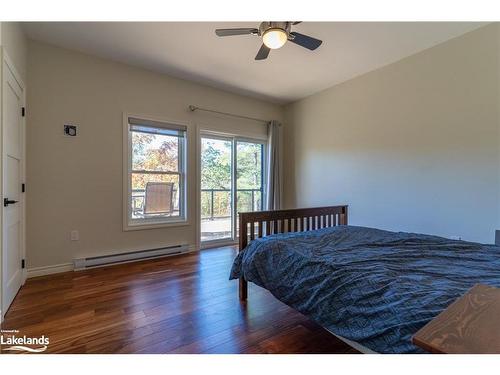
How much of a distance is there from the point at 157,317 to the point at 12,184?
1.78m

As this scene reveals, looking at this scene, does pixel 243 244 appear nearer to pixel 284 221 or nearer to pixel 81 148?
pixel 284 221

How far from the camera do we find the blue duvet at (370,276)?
Answer: 1117 millimetres

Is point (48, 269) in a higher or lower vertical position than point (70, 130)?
lower

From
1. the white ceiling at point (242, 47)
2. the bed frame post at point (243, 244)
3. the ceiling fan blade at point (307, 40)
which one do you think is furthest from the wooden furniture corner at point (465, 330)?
the white ceiling at point (242, 47)

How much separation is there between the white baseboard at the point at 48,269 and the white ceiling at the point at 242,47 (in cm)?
257

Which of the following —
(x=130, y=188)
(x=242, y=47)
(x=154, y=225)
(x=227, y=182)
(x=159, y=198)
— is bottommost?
(x=154, y=225)

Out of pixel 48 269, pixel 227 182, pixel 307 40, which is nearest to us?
pixel 307 40

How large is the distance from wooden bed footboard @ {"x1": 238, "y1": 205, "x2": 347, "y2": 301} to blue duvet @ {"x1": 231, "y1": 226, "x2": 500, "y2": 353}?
23cm

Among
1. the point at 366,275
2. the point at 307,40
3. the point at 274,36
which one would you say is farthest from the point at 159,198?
the point at 366,275

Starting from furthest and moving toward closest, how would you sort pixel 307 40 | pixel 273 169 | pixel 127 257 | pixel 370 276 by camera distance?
pixel 273 169 → pixel 127 257 → pixel 307 40 → pixel 370 276

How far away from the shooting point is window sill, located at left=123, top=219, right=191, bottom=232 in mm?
3415

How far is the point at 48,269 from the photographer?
114 inches

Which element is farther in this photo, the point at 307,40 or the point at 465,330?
the point at 307,40

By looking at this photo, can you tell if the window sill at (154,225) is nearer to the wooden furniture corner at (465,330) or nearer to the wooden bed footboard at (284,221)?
the wooden bed footboard at (284,221)
